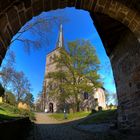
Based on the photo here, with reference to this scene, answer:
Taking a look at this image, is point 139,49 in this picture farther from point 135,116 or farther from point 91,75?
point 91,75

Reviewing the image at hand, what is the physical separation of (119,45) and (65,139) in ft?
14.3

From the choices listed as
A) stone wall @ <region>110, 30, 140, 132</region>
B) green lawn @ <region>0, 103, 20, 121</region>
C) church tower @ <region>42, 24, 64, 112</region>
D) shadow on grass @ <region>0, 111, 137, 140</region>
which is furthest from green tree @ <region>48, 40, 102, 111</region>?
stone wall @ <region>110, 30, 140, 132</region>

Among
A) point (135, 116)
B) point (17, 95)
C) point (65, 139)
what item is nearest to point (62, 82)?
point (17, 95)

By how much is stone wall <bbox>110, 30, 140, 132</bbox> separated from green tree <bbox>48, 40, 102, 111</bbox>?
70.1 feet

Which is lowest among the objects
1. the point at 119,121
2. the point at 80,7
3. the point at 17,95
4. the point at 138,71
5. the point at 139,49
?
the point at 119,121

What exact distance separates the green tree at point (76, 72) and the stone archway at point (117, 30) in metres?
21.5

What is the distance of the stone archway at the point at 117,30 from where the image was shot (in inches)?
113

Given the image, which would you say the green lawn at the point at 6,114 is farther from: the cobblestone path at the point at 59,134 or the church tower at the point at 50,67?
the church tower at the point at 50,67

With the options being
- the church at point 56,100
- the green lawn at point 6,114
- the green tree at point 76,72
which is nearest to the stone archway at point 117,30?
the green lawn at point 6,114

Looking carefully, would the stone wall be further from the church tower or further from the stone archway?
the church tower

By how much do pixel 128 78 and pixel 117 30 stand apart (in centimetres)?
178

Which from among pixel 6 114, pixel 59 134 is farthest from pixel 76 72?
pixel 59 134

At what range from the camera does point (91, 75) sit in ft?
95.6

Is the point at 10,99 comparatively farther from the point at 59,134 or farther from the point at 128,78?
the point at 128,78
